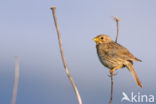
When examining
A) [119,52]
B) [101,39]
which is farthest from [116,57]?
[101,39]

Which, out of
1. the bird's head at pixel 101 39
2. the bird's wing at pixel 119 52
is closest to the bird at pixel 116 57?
the bird's wing at pixel 119 52

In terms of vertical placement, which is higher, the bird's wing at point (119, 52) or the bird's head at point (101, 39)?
the bird's head at point (101, 39)

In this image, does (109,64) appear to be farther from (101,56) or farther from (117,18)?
(117,18)

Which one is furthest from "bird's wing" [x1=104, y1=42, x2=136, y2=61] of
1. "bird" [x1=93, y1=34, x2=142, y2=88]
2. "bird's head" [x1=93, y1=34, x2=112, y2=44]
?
"bird's head" [x1=93, y1=34, x2=112, y2=44]

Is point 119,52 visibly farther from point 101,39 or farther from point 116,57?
point 101,39

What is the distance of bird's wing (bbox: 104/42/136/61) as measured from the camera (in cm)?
521

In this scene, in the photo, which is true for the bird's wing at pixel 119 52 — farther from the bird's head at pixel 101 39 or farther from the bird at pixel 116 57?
the bird's head at pixel 101 39

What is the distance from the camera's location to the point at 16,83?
2.11 m

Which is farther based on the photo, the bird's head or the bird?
the bird's head

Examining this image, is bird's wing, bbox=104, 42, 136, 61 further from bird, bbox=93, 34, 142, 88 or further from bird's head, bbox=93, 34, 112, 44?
bird's head, bbox=93, 34, 112, 44

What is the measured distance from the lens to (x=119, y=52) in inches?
211

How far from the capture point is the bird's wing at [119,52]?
205 inches

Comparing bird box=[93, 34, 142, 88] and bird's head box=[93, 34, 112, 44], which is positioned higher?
bird's head box=[93, 34, 112, 44]

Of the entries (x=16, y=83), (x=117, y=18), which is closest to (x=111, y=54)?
(x=117, y=18)
